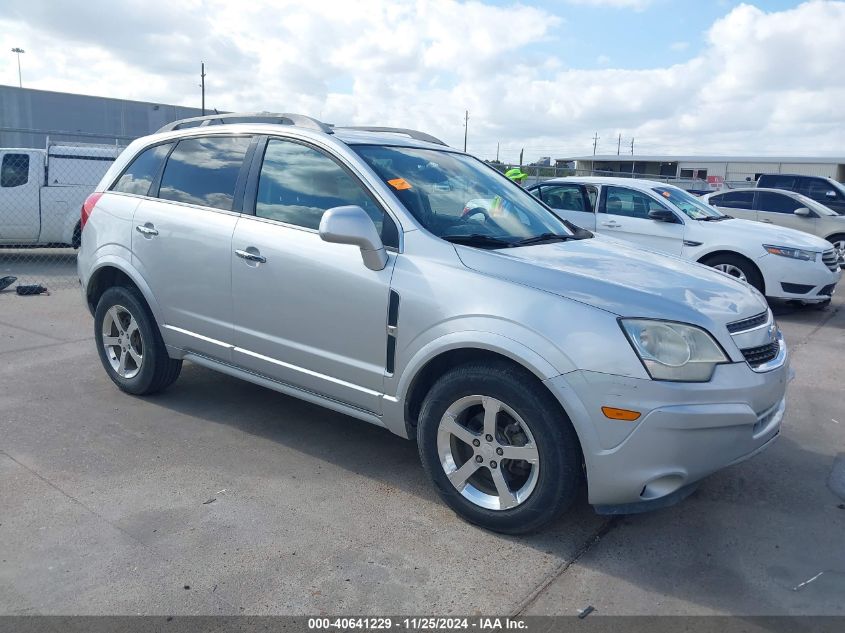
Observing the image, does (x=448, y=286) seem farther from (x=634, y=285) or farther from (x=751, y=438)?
(x=751, y=438)

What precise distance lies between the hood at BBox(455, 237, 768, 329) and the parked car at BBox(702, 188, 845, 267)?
10.5 m

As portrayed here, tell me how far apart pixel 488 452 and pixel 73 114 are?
30.2 metres

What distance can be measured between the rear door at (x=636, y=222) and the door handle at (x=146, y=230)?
652 centimetres

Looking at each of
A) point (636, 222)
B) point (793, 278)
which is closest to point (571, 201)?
point (636, 222)

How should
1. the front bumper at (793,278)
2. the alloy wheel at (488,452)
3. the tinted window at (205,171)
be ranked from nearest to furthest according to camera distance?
the alloy wheel at (488,452) < the tinted window at (205,171) < the front bumper at (793,278)

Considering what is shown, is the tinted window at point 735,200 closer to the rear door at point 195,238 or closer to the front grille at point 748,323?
the front grille at point 748,323

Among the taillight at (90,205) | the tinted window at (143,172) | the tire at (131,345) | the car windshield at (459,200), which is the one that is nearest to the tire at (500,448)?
the car windshield at (459,200)

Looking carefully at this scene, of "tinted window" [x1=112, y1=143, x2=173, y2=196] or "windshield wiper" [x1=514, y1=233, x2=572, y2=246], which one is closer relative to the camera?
"windshield wiper" [x1=514, y1=233, x2=572, y2=246]

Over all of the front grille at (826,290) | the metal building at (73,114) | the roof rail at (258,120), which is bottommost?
the front grille at (826,290)

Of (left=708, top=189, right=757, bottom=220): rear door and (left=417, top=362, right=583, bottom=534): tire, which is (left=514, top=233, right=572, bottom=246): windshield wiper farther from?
(left=708, top=189, right=757, bottom=220): rear door

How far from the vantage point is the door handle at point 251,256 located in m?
4.02

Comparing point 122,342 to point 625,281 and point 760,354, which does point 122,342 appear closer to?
point 625,281

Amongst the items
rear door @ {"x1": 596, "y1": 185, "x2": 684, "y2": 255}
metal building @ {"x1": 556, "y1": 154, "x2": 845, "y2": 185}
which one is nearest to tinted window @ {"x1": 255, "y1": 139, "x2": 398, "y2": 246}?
rear door @ {"x1": 596, "y1": 185, "x2": 684, "y2": 255}

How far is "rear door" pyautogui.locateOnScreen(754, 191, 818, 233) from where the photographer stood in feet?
43.1
